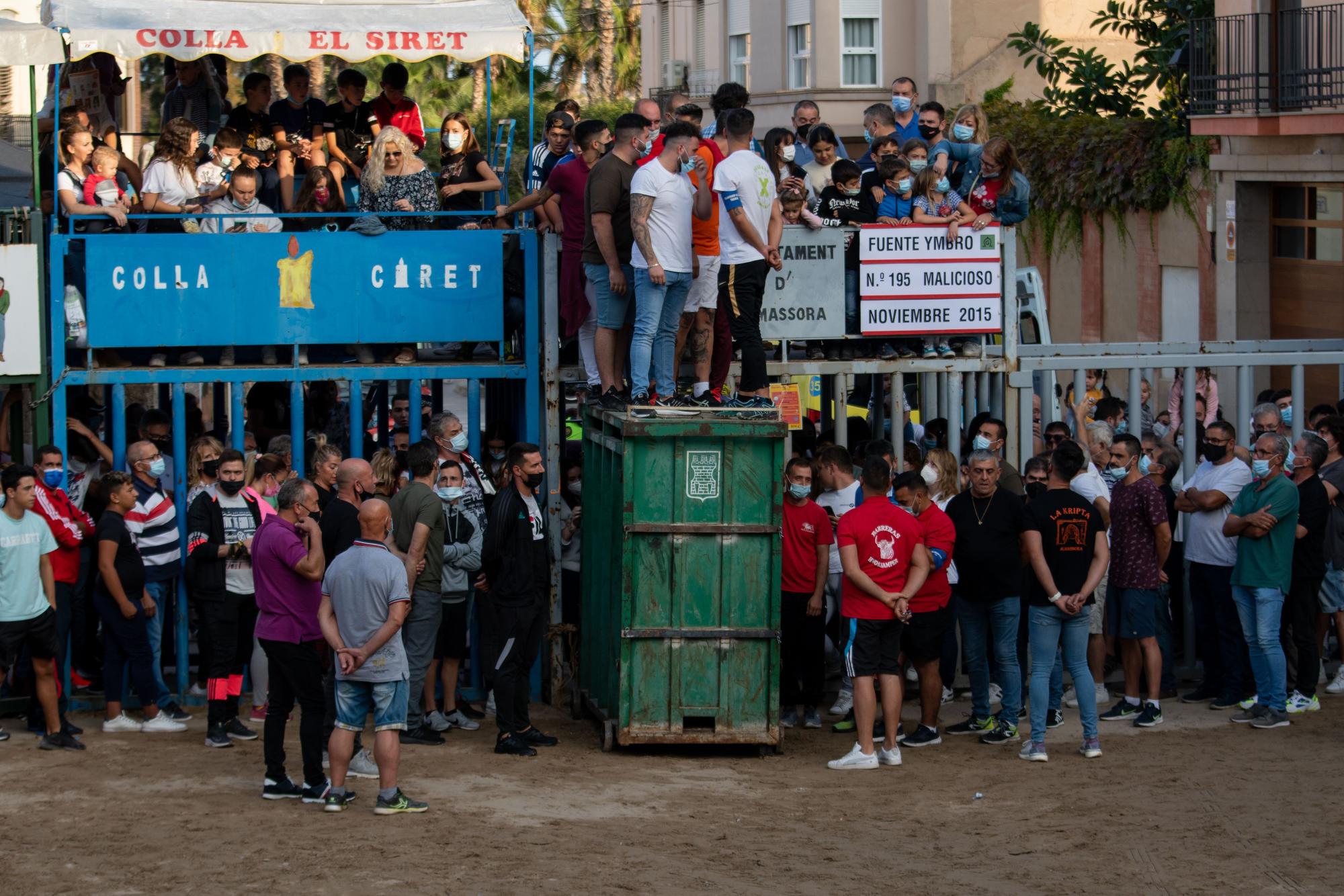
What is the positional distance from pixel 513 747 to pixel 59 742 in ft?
9.21

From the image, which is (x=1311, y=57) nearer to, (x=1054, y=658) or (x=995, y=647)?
(x=995, y=647)

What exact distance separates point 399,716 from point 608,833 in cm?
127

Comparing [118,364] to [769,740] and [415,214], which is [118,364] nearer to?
[415,214]

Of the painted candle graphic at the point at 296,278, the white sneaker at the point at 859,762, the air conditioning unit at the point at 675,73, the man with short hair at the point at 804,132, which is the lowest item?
the white sneaker at the point at 859,762

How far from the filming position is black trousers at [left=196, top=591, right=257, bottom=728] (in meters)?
11.2

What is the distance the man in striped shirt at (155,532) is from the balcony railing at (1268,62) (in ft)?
54.9

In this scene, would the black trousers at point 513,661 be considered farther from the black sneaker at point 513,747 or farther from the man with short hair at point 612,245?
the man with short hair at point 612,245

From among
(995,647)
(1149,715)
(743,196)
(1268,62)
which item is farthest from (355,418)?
(1268,62)

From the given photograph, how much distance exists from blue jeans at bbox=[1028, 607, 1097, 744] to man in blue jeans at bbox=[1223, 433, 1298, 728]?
1384 millimetres

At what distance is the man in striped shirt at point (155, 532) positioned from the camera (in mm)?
11570

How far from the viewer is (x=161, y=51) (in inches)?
478

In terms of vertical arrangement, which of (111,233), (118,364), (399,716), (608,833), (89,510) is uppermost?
(111,233)

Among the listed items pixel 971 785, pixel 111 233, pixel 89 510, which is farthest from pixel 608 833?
pixel 111 233

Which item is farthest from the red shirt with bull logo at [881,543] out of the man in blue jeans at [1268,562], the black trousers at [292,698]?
the black trousers at [292,698]
